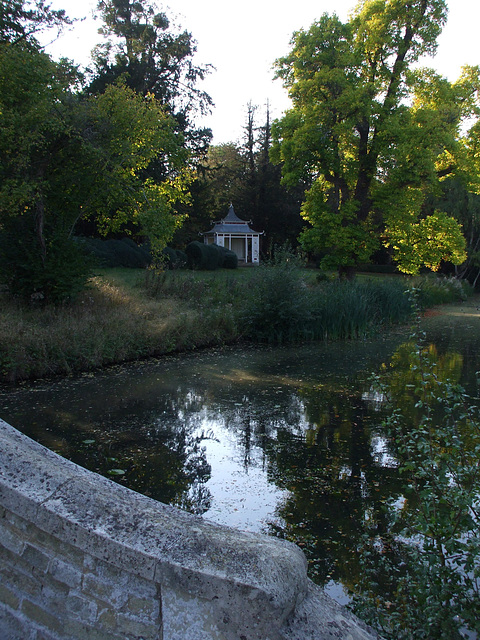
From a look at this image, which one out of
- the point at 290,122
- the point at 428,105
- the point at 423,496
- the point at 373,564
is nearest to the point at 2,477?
the point at 423,496

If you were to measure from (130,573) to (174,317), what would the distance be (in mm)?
10243

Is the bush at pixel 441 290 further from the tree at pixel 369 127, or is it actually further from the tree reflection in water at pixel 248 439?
the tree reflection in water at pixel 248 439

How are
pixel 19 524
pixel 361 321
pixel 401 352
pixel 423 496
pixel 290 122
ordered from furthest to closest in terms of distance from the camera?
pixel 290 122
pixel 361 321
pixel 401 352
pixel 423 496
pixel 19 524

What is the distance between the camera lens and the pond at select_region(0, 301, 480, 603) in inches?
177

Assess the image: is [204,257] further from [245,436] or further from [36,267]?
[245,436]

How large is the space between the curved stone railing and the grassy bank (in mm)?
7169

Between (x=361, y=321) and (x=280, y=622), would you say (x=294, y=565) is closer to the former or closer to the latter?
(x=280, y=622)

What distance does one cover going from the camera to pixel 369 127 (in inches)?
787

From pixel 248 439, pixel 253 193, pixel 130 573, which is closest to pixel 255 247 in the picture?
pixel 253 193

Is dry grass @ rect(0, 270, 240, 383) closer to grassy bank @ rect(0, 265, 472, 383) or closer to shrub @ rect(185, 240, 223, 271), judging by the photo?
grassy bank @ rect(0, 265, 472, 383)

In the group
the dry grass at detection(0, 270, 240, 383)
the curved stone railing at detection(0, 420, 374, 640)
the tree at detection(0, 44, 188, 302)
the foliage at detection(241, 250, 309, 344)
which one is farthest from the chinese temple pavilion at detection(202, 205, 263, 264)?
the curved stone railing at detection(0, 420, 374, 640)

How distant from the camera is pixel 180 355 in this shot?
11.6 m

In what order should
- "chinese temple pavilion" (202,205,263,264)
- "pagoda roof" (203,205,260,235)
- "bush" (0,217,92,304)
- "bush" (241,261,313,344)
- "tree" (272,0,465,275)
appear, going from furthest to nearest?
"pagoda roof" (203,205,260,235) → "chinese temple pavilion" (202,205,263,264) → "tree" (272,0,465,275) → "bush" (241,261,313,344) → "bush" (0,217,92,304)

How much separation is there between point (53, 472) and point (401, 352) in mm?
11198
